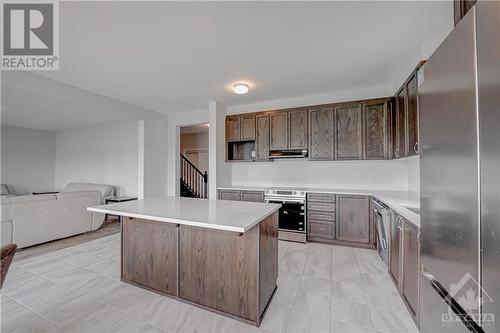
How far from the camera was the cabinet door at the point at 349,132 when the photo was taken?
138 inches

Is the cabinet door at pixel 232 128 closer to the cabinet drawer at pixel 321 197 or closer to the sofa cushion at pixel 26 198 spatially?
the cabinet drawer at pixel 321 197

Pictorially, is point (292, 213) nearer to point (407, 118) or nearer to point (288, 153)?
point (288, 153)

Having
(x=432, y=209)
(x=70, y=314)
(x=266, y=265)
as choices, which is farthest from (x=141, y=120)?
(x=432, y=209)

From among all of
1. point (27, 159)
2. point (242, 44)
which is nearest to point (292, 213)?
point (242, 44)

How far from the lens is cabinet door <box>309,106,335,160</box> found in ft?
12.1

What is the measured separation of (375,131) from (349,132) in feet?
1.27

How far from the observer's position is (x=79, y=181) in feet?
21.5

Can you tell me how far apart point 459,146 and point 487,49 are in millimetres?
353

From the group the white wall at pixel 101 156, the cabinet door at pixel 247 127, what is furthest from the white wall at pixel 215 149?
the white wall at pixel 101 156

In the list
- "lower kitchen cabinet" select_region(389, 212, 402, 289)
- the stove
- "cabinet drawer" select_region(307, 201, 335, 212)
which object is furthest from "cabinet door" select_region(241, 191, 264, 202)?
"lower kitchen cabinet" select_region(389, 212, 402, 289)

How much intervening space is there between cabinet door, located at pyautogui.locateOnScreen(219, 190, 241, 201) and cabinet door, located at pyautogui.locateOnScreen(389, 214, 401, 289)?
254 centimetres

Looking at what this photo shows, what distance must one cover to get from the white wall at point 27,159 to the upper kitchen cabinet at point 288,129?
7.70 m

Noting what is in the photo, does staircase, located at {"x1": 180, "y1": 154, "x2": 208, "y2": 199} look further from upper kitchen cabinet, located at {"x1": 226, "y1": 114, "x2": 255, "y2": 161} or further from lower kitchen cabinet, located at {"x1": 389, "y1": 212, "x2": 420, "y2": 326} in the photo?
lower kitchen cabinet, located at {"x1": 389, "y1": 212, "x2": 420, "y2": 326}

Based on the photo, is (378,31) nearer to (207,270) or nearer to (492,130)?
(492,130)
